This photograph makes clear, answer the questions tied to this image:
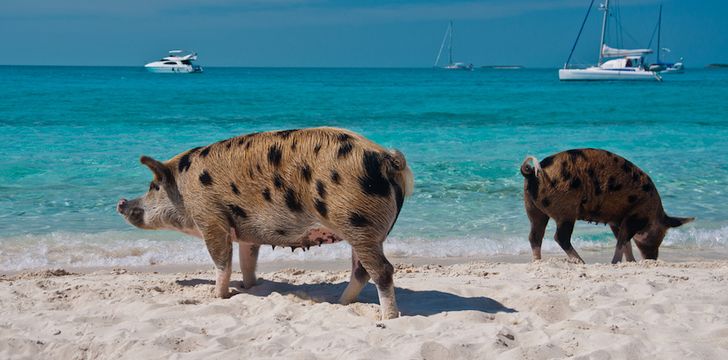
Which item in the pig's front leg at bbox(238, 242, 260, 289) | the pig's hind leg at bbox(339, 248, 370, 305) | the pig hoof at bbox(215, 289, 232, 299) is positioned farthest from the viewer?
the pig's front leg at bbox(238, 242, 260, 289)

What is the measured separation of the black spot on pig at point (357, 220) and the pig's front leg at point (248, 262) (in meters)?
1.51

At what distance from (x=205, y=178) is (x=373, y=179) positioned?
4.46 feet

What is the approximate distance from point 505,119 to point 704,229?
20.3 metres

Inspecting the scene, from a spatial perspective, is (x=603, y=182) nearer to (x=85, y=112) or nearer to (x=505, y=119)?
(x=505, y=119)

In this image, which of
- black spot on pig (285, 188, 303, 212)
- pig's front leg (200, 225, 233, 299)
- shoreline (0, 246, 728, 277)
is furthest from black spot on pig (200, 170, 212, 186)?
shoreline (0, 246, 728, 277)

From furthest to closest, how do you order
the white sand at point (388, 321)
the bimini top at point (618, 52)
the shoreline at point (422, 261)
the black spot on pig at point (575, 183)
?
1. the bimini top at point (618, 52)
2. the shoreline at point (422, 261)
3. the black spot on pig at point (575, 183)
4. the white sand at point (388, 321)

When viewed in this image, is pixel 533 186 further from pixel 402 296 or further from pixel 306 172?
pixel 306 172

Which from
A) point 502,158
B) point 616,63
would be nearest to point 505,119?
point 502,158

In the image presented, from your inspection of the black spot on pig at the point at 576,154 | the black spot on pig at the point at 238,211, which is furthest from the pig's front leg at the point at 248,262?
the black spot on pig at the point at 576,154

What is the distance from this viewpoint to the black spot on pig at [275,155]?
5.62 m

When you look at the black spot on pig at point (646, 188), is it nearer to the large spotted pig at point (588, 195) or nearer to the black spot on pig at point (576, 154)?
the large spotted pig at point (588, 195)

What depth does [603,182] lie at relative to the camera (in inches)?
305

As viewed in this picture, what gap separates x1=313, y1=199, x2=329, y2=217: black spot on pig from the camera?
5.39 meters

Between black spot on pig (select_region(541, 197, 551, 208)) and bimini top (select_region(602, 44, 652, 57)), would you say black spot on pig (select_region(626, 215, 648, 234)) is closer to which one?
black spot on pig (select_region(541, 197, 551, 208))
